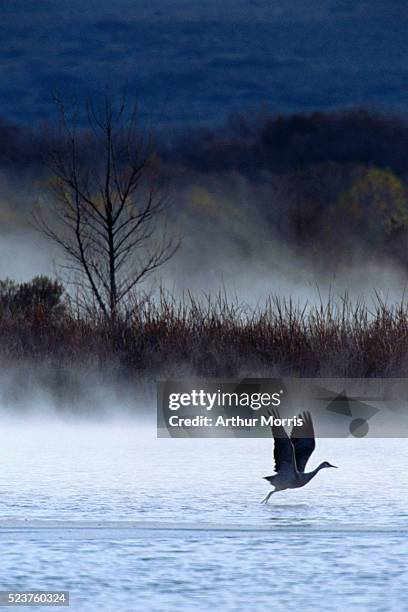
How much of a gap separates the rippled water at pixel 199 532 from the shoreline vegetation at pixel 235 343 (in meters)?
4.12

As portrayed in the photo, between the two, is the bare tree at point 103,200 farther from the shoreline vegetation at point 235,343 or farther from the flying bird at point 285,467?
the flying bird at point 285,467

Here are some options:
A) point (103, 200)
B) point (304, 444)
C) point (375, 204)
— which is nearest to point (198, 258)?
point (375, 204)

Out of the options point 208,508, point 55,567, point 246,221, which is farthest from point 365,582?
point 246,221

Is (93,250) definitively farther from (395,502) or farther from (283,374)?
(395,502)

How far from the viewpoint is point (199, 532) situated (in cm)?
524

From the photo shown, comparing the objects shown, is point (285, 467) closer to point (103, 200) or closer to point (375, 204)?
point (103, 200)

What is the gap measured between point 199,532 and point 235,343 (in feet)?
24.4

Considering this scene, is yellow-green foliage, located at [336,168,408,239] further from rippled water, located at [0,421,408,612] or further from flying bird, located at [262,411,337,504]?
flying bird, located at [262,411,337,504]

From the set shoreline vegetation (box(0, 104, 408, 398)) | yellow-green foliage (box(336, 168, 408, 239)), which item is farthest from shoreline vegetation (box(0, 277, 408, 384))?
yellow-green foliage (box(336, 168, 408, 239))

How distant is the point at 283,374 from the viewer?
40.9 feet

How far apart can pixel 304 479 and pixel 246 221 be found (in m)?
25.6

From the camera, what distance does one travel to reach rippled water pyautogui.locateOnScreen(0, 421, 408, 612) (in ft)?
13.9

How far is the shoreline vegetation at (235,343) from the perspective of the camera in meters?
12.5

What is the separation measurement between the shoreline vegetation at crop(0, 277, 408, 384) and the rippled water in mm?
4122
